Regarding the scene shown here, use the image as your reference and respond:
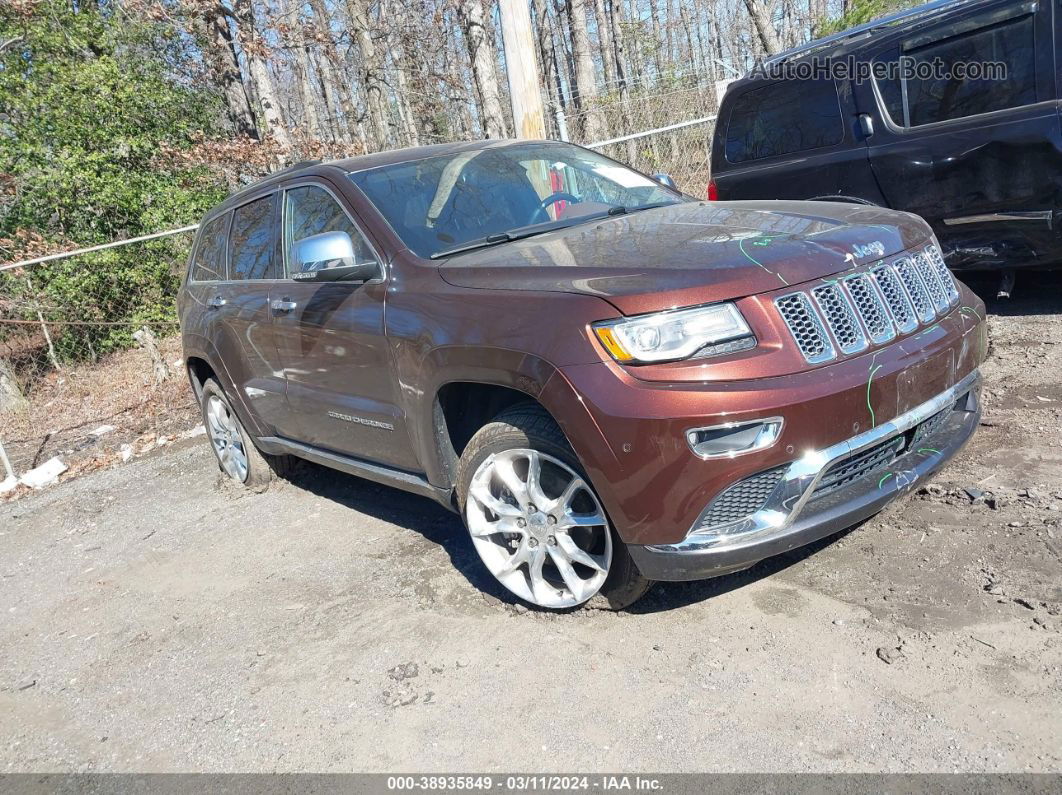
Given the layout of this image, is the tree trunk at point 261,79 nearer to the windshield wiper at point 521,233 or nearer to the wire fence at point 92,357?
the wire fence at point 92,357

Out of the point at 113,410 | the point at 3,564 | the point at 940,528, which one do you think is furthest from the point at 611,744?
the point at 113,410

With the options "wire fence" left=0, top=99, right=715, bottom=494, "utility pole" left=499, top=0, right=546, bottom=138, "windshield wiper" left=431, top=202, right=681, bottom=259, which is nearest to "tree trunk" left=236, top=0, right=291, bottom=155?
"wire fence" left=0, top=99, right=715, bottom=494

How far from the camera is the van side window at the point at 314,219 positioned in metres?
3.83

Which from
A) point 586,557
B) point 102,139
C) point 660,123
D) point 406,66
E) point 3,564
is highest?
point 406,66

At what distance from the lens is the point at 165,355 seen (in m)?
11.2

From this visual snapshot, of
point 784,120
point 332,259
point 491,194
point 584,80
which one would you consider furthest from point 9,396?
point 584,80

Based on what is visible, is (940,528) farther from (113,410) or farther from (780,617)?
(113,410)

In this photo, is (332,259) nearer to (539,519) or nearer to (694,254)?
(539,519)

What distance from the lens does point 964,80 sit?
5.47 m

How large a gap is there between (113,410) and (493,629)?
7525 millimetres

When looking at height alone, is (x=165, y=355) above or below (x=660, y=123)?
below

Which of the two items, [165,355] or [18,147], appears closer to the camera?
[165,355]

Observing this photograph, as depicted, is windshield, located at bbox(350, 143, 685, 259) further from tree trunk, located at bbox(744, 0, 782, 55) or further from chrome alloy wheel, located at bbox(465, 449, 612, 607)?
tree trunk, located at bbox(744, 0, 782, 55)

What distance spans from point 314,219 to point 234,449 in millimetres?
2239
